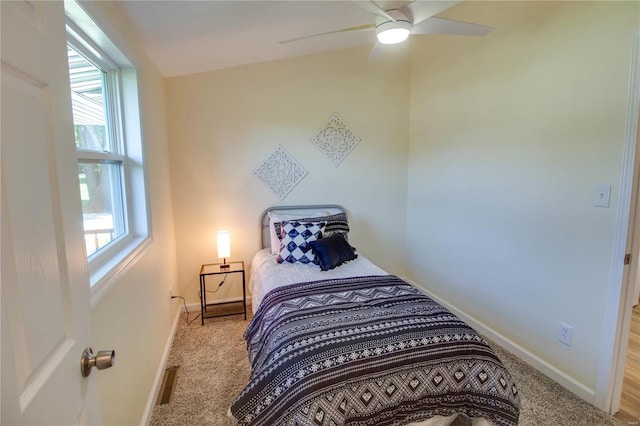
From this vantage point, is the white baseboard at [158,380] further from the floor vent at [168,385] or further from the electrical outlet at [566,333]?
the electrical outlet at [566,333]

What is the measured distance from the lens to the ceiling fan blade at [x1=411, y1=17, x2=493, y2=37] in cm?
185

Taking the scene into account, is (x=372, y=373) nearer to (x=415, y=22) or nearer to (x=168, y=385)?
(x=168, y=385)

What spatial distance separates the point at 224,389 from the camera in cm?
213

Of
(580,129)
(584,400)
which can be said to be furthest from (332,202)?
(584,400)

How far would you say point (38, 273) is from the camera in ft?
2.01

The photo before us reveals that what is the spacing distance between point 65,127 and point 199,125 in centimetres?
251

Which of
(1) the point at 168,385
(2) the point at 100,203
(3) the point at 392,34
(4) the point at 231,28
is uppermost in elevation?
(4) the point at 231,28

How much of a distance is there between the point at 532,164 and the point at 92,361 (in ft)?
8.50

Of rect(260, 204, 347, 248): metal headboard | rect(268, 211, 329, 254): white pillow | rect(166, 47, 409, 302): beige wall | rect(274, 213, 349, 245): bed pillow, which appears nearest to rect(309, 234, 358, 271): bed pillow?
rect(274, 213, 349, 245): bed pillow

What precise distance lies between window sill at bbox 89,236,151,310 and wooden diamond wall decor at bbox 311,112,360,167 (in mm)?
1984

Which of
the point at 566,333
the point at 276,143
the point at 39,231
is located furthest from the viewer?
the point at 276,143

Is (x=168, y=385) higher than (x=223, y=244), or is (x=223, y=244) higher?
(x=223, y=244)

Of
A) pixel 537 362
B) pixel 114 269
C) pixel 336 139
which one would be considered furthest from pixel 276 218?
pixel 537 362

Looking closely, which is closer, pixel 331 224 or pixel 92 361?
pixel 92 361
